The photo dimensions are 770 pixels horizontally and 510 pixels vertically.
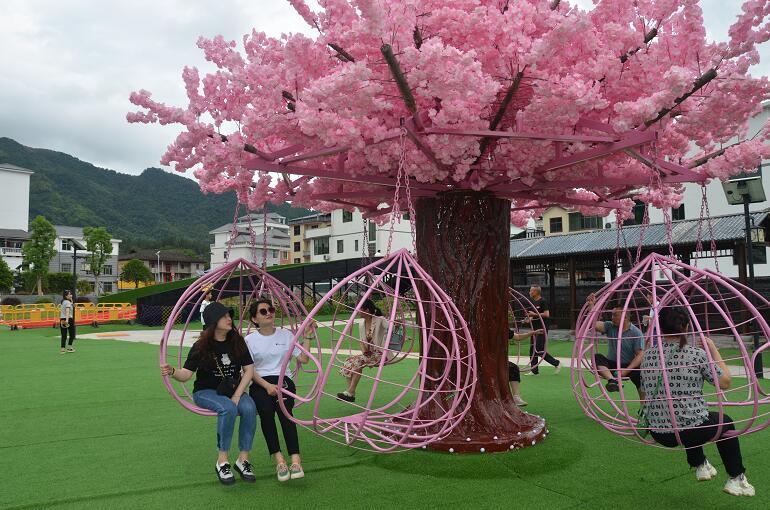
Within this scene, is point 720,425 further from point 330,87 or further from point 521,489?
point 330,87

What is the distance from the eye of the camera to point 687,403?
13.5 ft

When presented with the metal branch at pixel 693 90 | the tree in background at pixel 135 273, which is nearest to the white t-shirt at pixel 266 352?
the metal branch at pixel 693 90

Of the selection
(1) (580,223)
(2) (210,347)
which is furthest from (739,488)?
(1) (580,223)

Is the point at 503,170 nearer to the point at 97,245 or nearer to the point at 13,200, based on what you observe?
the point at 97,245

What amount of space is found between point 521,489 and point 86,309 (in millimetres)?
28025

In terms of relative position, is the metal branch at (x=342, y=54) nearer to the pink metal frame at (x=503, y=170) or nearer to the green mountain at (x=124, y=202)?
the pink metal frame at (x=503, y=170)

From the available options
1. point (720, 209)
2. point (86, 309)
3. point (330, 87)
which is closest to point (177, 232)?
point (86, 309)

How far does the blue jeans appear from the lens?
4.86 metres

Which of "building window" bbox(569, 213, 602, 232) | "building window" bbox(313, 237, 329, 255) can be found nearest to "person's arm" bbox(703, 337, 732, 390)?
"building window" bbox(569, 213, 602, 232)

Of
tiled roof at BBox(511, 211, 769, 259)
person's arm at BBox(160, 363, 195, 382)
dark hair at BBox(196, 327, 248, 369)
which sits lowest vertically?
person's arm at BBox(160, 363, 195, 382)

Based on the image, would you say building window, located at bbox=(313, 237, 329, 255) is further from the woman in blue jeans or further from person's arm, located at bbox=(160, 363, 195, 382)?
person's arm, located at bbox=(160, 363, 195, 382)

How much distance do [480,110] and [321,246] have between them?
5060 centimetres

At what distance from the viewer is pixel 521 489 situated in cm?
471

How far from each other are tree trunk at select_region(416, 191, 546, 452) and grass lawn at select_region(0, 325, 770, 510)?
655mm
